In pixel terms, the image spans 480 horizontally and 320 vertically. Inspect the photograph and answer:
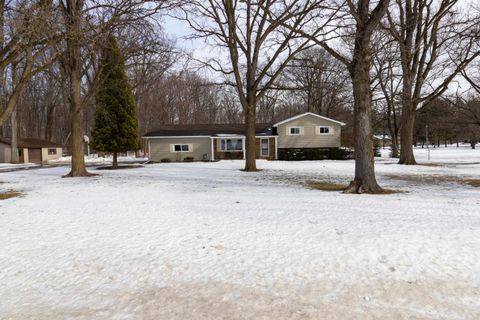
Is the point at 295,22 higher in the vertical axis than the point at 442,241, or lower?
higher

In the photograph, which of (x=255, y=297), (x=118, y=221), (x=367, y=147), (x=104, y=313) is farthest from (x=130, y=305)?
(x=367, y=147)

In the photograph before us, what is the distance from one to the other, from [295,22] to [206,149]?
18.7 metres

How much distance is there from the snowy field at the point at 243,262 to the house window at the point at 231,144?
25.7 m

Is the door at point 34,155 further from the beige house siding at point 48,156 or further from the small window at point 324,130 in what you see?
the small window at point 324,130

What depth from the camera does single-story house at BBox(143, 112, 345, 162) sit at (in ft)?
109

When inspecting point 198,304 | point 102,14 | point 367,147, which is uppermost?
point 102,14

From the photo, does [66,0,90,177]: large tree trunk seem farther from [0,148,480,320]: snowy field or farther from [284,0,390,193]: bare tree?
[284,0,390,193]: bare tree

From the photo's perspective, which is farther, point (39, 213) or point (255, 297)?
point (39, 213)

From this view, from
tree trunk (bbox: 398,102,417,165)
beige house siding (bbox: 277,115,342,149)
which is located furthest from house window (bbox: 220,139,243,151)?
tree trunk (bbox: 398,102,417,165)

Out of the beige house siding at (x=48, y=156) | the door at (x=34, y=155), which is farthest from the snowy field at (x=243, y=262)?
the beige house siding at (x=48, y=156)

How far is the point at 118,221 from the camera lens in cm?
698

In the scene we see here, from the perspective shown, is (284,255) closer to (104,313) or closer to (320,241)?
(320,241)

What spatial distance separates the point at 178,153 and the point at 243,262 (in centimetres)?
2944

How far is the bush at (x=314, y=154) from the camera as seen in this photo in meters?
33.0
